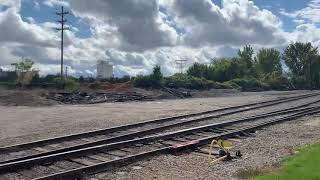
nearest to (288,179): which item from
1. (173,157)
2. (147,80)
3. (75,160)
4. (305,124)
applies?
(173,157)

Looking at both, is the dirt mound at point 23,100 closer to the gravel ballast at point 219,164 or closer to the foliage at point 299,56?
the gravel ballast at point 219,164

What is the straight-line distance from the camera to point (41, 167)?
35.3ft

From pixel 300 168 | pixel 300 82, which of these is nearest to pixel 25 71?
pixel 300 168

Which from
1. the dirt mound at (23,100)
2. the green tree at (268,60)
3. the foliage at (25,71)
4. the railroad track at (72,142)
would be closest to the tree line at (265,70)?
the green tree at (268,60)

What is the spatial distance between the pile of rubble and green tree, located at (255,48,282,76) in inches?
3975

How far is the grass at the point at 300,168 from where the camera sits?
30.5ft

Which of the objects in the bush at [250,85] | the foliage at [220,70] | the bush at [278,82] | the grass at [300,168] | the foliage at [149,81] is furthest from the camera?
the foliage at [220,70]

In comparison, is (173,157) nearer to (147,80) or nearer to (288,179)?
(288,179)

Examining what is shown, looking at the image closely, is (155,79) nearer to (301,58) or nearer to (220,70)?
(220,70)

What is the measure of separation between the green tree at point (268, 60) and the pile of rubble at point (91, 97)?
101 meters

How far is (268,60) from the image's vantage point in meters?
144

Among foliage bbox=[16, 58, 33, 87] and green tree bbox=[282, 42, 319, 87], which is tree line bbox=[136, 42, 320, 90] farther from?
foliage bbox=[16, 58, 33, 87]

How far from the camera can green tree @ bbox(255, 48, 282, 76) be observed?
469ft

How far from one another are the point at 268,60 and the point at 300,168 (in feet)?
449
